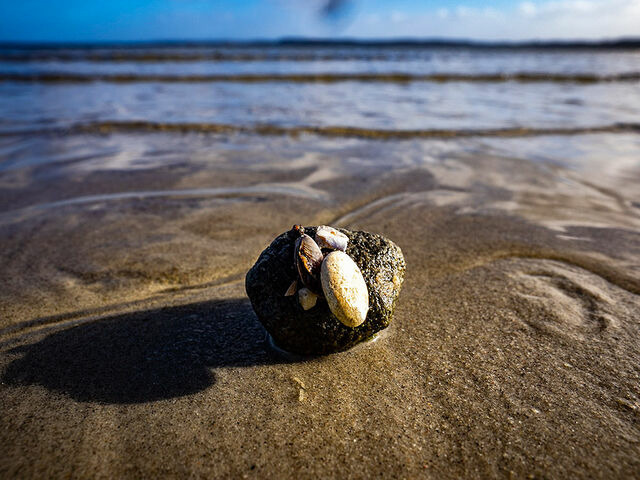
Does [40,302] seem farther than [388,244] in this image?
Yes

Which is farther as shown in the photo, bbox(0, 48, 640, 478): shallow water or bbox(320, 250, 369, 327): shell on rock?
bbox(320, 250, 369, 327): shell on rock

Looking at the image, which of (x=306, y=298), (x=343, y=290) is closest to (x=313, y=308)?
(x=306, y=298)

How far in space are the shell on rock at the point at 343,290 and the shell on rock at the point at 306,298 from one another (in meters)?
0.09

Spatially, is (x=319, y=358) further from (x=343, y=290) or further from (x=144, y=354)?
(x=144, y=354)

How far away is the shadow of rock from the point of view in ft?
5.70

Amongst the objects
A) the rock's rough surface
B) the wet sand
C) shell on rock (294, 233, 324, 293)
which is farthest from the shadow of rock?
shell on rock (294, 233, 324, 293)

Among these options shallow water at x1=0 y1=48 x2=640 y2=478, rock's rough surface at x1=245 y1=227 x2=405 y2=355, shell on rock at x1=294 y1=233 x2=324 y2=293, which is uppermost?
shell on rock at x1=294 y1=233 x2=324 y2=293

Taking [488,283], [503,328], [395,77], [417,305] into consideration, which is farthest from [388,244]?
[395,77]

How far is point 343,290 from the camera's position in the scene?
1.60 m

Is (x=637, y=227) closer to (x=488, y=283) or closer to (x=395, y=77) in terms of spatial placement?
(x=488, y=283)

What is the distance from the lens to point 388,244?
2.04 metres

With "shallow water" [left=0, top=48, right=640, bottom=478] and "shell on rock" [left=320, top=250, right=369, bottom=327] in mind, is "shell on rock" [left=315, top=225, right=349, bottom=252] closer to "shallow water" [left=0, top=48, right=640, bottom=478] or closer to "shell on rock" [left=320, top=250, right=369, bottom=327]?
"shell on rock" [left=320, top=250, right=369, bottom=327]

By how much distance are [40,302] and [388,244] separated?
6.27 ft

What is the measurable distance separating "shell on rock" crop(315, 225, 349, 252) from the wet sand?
52 centimetres
